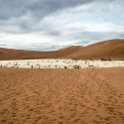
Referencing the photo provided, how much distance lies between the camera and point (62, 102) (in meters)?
11.7

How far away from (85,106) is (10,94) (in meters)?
4.27

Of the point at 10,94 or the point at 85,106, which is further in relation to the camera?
the point at 10,94

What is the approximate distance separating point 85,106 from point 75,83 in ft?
18.2

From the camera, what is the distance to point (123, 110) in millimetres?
10461

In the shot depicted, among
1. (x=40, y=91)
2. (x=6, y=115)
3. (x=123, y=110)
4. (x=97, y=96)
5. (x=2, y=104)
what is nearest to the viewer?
(x=6, y=115)

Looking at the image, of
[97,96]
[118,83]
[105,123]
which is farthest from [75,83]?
[105,123]

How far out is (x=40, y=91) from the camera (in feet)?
46.5

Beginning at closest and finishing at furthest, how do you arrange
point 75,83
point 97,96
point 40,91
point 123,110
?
1. point 123,110
2. point 97,96
3. point 40,91
4. point 75,83

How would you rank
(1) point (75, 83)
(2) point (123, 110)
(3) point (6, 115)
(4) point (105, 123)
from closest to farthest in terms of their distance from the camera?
(4) point (105, 123) → (3) point (6, 115) → (2) point (123, 110) → (1) point (75, 83)

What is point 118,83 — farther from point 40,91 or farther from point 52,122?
point 52,122

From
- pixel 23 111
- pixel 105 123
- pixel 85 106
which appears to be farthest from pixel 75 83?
pixel 105 123

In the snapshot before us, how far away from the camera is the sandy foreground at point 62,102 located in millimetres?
9352

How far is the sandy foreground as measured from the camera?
9.35 meters

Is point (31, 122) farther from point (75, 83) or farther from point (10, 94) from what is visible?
point (75, 83)
